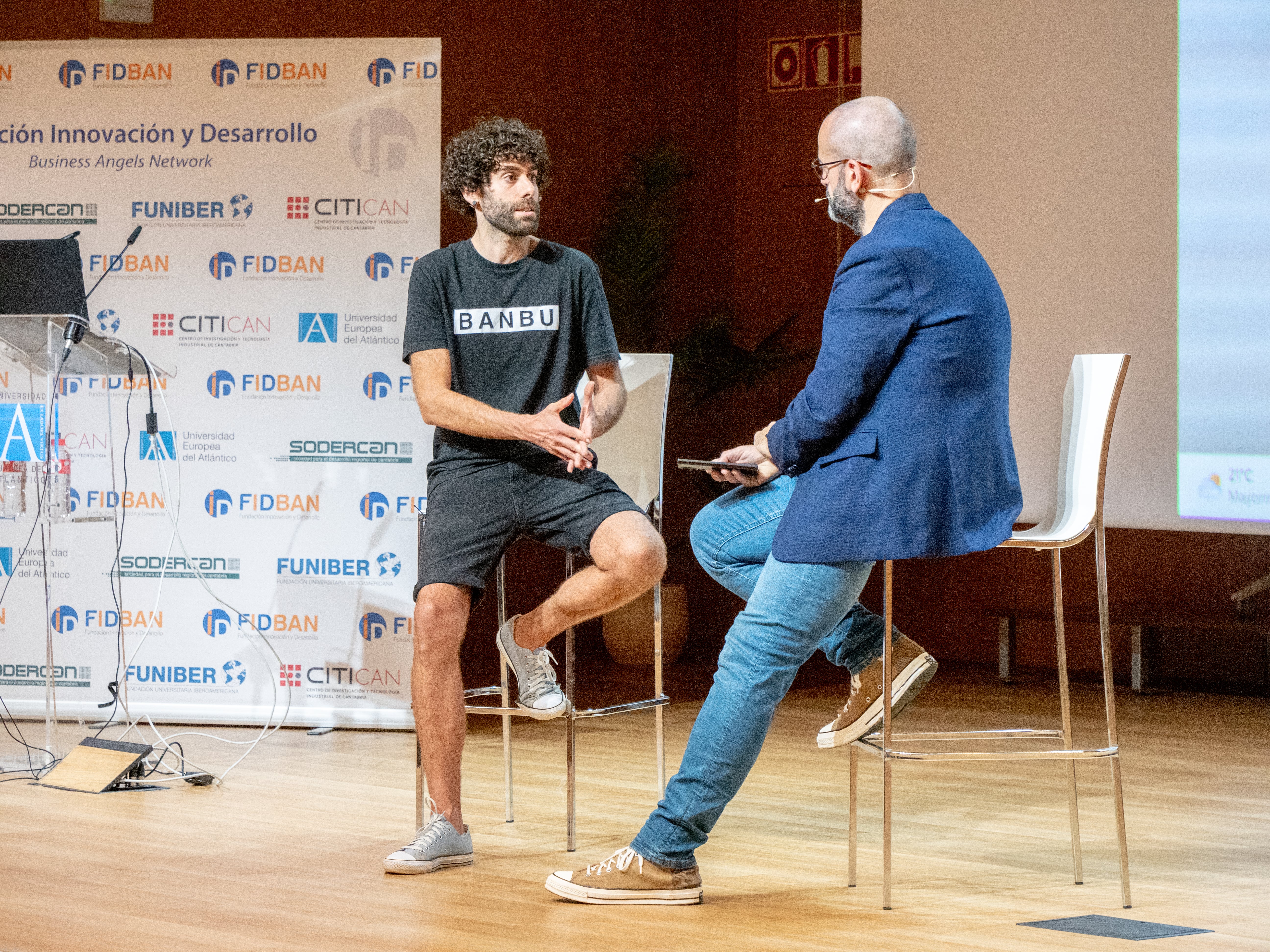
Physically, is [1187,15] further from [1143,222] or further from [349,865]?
[349,865]

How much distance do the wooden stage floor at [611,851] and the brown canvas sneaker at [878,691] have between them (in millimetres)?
312

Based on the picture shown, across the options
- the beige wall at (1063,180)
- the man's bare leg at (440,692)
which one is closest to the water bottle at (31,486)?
the man's bare leg at (440,692)

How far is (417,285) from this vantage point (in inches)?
123

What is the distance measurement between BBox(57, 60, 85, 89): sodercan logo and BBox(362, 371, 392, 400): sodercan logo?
54.6 inches

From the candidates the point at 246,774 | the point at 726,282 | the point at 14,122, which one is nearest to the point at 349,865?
the point at 246,774

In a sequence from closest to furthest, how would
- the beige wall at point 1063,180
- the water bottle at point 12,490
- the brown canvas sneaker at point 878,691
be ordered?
1. the brown canvas sneaker at point 878,691
2. the water bottle at point 12,490
3. the beige wall at point 1063,180

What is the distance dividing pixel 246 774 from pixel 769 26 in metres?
4.89

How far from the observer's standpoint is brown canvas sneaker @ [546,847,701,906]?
8.33 ft

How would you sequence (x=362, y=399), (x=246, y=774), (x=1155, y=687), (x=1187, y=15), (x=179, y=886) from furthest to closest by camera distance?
(x=1155, y=687), (x=1187, y=15), (x=362, y=399), (x=246, y=774), (x=179, y=886)

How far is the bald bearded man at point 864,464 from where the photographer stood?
241cm

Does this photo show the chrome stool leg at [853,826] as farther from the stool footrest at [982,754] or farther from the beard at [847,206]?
the beard at [847,206]

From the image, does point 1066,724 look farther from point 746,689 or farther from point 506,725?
point 506,725

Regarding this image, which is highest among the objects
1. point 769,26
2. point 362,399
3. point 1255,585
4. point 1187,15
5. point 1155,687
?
point 769,26

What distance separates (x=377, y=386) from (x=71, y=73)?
1.47 metres
